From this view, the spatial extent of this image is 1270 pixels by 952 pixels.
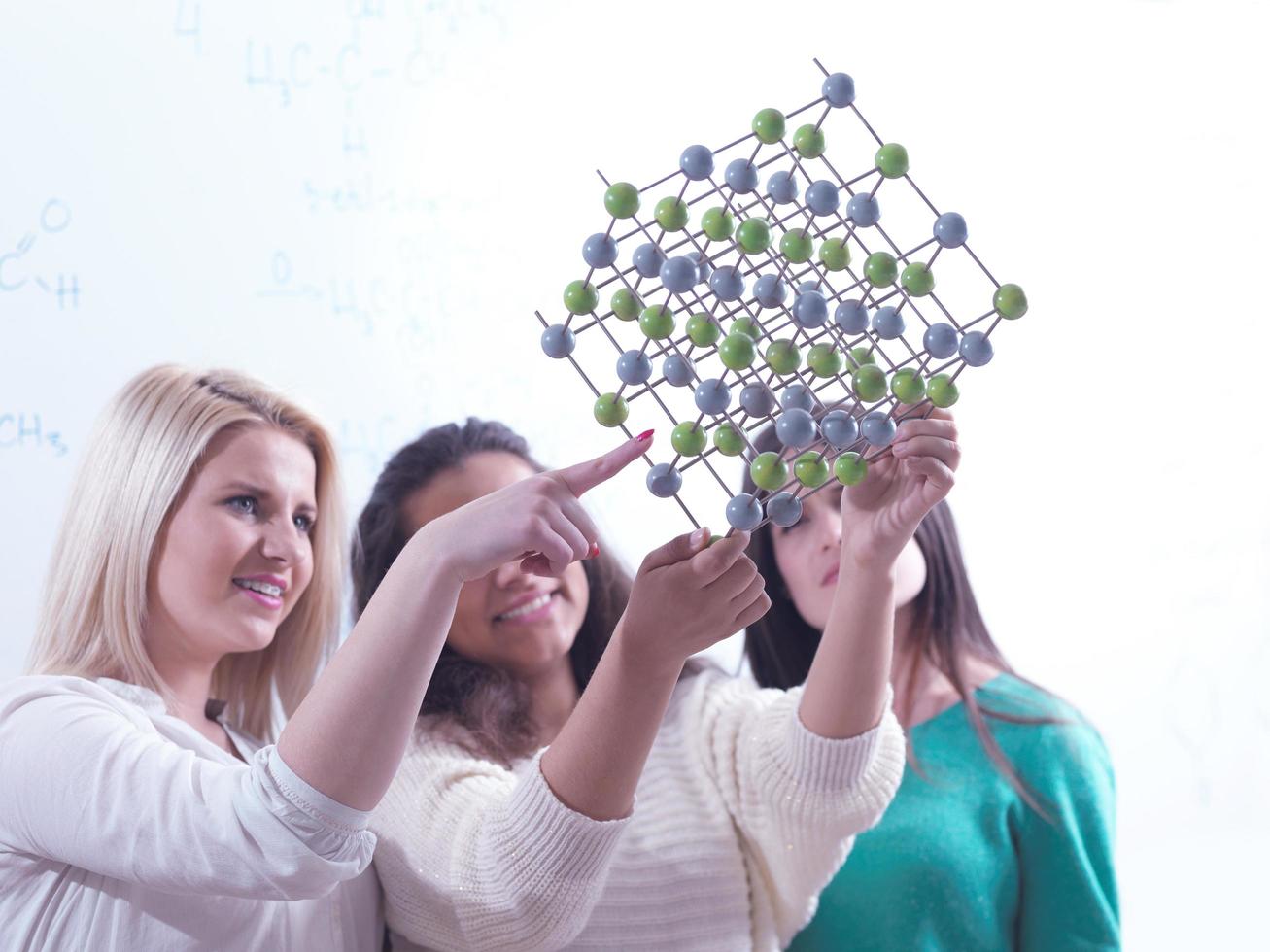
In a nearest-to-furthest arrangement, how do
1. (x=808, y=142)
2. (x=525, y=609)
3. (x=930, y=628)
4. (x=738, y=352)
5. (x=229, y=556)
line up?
(x=738, y=352) < (x=808, y=142) < (x=229, y=556) < (x=525, y=609) < (x=930, y=628)

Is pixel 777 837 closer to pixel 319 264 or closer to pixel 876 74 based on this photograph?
pixel 319 264

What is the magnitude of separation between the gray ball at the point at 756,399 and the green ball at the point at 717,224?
0.39 feet

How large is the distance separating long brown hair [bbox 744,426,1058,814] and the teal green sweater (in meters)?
0.06

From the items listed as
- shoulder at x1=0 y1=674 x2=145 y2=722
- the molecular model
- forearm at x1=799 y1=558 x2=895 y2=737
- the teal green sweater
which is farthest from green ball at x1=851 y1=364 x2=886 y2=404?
the teal green sweater

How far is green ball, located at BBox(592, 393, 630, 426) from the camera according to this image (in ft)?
2.95

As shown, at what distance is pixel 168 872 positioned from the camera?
0.92m

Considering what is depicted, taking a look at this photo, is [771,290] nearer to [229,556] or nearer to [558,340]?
[558,340]

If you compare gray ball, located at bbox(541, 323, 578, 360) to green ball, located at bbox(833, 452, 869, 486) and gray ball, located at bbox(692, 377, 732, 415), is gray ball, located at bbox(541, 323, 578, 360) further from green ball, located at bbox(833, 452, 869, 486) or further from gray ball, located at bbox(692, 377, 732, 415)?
green ball, located at bbox(833, 452, 869, 486)

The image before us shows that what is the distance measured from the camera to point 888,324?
3.04ft

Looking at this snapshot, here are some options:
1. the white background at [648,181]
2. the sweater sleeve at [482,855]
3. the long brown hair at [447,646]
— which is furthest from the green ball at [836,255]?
the white background at [648,181]

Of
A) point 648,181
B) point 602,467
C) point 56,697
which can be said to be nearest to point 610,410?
point 602,467

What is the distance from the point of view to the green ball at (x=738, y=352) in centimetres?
85

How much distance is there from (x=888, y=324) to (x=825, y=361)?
0.21 feet

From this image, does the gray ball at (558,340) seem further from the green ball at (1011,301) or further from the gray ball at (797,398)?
the green ball at (1011,301)
